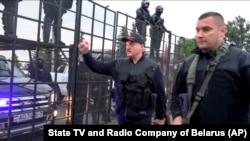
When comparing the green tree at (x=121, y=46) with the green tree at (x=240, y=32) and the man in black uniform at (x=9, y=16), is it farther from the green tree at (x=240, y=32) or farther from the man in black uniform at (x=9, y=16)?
the green tree at (x=240, y=32)

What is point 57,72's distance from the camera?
5.55 meters

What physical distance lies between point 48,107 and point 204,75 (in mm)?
2936

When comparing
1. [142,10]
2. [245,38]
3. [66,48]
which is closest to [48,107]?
[66,48]

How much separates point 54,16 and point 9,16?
0.94 metres

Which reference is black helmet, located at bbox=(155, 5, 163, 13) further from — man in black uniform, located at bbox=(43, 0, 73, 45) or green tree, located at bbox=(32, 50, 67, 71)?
green tree, located at bbox=(32, 50, 67, 71)

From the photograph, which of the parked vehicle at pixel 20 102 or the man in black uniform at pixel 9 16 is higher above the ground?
the man in black uniform at pixel 9 16

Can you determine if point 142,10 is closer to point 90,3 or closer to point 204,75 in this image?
point 90,3

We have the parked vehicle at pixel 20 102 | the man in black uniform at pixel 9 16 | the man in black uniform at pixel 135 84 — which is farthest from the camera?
the man in black uniform at pixel 135 84

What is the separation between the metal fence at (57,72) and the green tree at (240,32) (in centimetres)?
2699

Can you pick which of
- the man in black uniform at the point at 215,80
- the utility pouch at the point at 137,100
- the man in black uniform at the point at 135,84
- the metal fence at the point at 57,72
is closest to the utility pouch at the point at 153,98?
the man in black uniform at the point at 135,84

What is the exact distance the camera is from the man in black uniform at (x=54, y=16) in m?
5.12

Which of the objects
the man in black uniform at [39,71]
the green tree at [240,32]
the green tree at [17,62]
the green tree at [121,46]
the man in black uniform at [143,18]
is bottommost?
the man in black uniform at [39,71]

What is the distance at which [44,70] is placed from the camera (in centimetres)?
517

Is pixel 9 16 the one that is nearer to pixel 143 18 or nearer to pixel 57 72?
pixel 57 72
